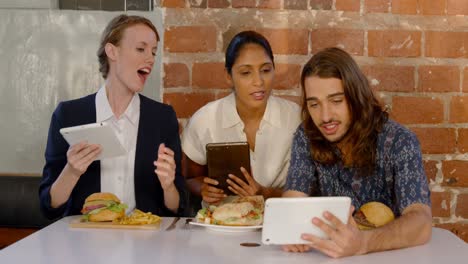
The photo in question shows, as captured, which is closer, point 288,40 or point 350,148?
point 350,148

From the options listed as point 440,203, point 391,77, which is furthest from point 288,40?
point 440,203

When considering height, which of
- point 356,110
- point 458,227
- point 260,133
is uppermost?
point 356,110

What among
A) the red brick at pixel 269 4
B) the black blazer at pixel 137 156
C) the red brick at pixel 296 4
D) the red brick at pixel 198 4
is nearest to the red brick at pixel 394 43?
the red brick at pixel 296 4

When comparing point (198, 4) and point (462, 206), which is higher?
point (198, 4)

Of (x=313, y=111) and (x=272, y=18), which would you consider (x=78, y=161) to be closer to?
(x=313, y=111)

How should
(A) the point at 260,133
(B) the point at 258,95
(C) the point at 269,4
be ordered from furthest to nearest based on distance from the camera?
(C) the point at 269,4 → (A) the point at 260,133 → (B) the point at 258,95

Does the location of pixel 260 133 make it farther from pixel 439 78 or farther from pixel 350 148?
pixel 439 78

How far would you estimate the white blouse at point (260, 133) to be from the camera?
2.77 m

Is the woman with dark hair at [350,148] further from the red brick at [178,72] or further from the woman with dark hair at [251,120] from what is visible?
the red brick at [178,72]

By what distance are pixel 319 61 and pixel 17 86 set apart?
60.6 inches

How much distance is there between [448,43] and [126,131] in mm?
1516

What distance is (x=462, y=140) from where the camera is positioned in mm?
2986

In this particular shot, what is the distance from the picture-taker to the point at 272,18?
296 cm

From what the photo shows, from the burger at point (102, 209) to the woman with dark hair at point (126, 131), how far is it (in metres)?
0.24
